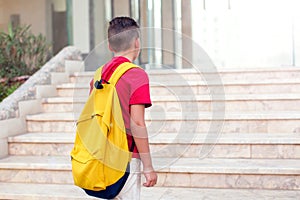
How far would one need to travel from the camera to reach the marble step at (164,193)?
285cm

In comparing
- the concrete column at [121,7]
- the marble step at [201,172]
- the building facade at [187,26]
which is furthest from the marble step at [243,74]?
the concrete column at [121,7]

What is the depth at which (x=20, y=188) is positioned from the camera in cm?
321

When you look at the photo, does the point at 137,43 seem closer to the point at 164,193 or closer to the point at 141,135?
the point at 141,135

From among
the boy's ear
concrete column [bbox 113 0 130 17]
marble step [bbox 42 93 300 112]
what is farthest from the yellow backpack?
concrete column [bbox 113 0 130 17]

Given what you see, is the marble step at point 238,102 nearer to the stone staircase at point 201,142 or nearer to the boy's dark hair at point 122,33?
the stone staircase at point 201,142

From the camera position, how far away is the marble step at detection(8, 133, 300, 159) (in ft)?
10.8

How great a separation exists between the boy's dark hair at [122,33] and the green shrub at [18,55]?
13.5 feet

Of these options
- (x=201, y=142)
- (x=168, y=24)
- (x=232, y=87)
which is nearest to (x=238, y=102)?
(x=232, y=87)

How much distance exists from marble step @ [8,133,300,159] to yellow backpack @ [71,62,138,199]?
171 cm

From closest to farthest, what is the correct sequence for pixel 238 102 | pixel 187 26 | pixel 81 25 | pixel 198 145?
1. pixel 198 145
2. pixel 238 102
3. pixel 187 26
4. pixel 81 25

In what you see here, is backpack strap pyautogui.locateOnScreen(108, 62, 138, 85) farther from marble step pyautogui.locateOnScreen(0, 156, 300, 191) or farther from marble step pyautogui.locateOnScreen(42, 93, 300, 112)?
marble step pyautogui.locateOnScreen(42, 93, 300, 112)

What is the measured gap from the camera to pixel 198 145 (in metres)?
3.45

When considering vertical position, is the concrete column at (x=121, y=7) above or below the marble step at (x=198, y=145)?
above

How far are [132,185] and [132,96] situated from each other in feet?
1.32
